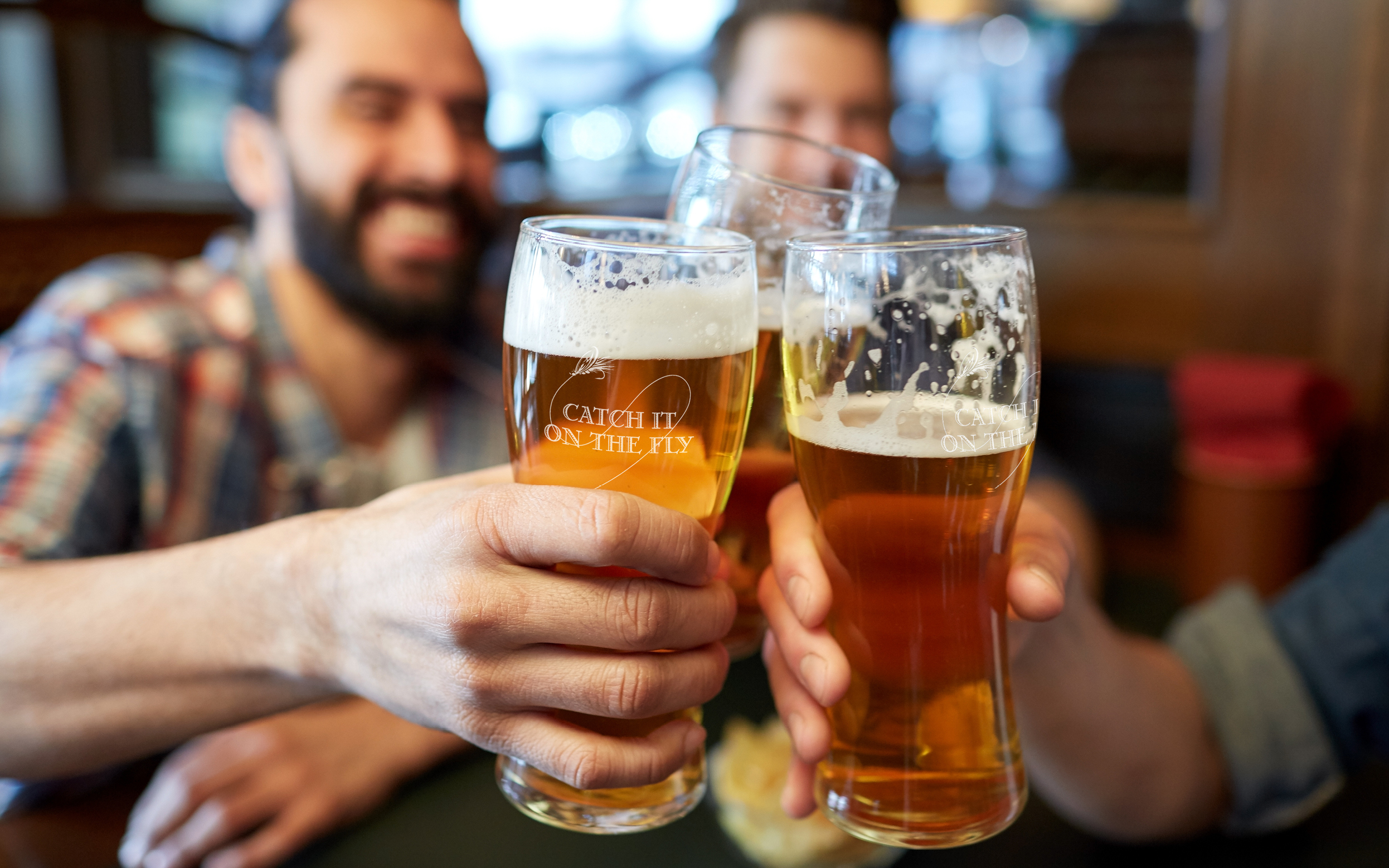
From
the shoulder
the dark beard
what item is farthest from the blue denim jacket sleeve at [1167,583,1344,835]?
the shoulder

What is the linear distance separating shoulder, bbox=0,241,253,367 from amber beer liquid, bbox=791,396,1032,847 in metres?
1.36

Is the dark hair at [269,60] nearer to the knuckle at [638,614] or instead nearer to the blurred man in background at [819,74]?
the blurred man in background at [819,74]

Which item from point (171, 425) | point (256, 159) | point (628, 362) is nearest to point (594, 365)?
point (628, 362)

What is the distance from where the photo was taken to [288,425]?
1991mm

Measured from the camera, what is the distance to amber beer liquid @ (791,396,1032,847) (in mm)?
810

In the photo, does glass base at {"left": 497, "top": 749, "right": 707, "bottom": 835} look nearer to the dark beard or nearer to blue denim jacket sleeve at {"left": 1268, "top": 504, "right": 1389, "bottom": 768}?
blue denim jacket sleeve at {"left": 1268, "top": 504, "right": 1389, "bottom": 768}

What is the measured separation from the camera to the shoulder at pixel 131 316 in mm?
1702

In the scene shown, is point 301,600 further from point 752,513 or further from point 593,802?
point 752,513

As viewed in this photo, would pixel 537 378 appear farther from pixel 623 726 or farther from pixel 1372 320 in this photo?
pixel 1372 320

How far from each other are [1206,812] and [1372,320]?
7.67ft

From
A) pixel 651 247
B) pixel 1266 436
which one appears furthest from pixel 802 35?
pixel 651 247

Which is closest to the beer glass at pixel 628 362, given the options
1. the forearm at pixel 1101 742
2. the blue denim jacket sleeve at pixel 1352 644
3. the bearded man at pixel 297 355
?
the forearm at pixel 1101 742

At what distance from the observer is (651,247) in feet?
2.41

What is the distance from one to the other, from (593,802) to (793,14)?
2.04 metres
